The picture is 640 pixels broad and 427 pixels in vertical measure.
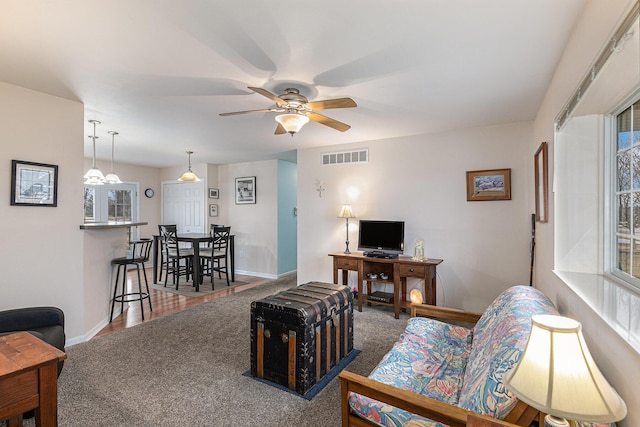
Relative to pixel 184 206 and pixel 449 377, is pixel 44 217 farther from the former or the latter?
pixel 184 206

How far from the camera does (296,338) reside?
2.20 metres

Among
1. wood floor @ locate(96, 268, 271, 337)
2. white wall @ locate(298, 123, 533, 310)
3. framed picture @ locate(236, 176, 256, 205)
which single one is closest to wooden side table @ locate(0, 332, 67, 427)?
wood floor @ locate(96, 268, 271, 337)

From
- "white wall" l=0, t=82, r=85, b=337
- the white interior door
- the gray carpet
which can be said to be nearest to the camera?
the gray carpet

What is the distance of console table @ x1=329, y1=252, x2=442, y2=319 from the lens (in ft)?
12.0

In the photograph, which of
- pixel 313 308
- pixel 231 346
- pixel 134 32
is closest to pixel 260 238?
pixel 231 346

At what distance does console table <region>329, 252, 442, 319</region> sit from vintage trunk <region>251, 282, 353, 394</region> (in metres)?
1.45

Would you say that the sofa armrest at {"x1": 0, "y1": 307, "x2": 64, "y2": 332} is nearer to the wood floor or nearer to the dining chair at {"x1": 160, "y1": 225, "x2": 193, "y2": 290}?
the wood floor

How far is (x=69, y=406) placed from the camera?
205cm

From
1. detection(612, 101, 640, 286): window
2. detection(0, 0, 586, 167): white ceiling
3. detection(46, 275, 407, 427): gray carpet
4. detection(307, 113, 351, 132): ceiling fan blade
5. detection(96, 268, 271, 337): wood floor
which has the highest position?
detection(0, 0, 586, 167): white ceiling

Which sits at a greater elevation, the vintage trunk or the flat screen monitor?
the flat screen monitor

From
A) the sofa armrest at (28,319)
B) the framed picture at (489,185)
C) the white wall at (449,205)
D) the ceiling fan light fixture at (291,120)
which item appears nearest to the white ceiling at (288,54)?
the ceiling fan light fixture at (291,120)

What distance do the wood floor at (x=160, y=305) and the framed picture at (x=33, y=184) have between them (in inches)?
58.8

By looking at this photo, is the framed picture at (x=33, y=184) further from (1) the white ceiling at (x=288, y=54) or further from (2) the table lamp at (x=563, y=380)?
(2) the table lamp at (x=563, y=380)

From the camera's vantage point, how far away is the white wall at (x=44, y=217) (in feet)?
8.63
